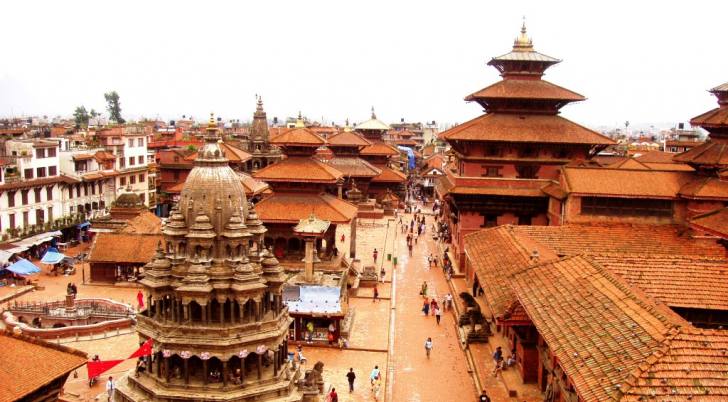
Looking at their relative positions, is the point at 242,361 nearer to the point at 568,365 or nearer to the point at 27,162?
the point at 568,365

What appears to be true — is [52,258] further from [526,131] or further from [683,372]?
[683,372]

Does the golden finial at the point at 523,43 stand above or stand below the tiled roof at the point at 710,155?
above

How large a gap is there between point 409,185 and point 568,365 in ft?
250

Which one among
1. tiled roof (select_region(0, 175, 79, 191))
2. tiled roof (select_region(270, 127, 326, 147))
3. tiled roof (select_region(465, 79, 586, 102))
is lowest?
tiled roof (select_region(0, 175, 79, 191))

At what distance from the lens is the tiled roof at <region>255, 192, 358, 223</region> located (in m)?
32.3

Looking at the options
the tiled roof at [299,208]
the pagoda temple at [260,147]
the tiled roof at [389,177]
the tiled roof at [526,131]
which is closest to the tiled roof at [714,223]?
the tiled roof at [526,131]

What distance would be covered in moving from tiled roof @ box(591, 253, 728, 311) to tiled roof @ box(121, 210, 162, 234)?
2686 centimetres

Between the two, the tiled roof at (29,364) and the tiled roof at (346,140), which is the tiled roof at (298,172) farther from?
the tiled roof at (346,140)

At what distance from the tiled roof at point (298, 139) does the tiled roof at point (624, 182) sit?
1325cm

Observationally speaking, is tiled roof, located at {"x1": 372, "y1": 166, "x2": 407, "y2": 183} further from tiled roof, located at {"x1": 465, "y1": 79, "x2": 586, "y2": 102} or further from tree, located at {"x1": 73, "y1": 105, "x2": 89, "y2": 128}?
tree, located at {"x1": 73, "y1": 105, "x2": 89, "y2": 128}

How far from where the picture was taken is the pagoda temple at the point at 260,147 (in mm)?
57969

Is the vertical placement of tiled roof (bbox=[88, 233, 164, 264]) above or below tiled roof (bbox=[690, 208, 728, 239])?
below

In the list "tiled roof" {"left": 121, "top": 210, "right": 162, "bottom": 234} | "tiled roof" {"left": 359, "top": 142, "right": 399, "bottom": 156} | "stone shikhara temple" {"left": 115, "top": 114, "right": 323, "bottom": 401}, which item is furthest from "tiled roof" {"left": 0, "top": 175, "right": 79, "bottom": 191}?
"stone shikhara temple" {"left": 115, "top": 114, "right": 323, "bottom": 401}

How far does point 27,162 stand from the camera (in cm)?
4297
